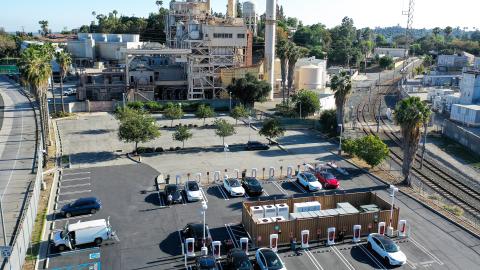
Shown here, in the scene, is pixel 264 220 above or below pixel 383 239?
above

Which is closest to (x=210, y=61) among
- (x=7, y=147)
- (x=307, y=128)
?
(x=307, y=128)

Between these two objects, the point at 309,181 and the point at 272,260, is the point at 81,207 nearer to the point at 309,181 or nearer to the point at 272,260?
the point at 272,260

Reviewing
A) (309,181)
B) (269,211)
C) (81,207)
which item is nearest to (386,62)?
(309,181)

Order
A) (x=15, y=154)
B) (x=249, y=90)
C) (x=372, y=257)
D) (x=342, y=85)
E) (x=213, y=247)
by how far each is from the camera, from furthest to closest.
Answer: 1. (x=249, y=90)
2. (x=342, y=85)
3. (x=15, y=154)
4. (x=372, y=257)
5. (x=213, y=247)

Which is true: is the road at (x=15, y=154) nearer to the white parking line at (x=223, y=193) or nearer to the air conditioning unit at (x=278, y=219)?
the white parking line at (x=223, y=193)

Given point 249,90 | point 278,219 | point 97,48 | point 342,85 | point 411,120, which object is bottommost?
point 278,219

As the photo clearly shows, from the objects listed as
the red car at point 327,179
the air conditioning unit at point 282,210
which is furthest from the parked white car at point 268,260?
the red car at point 327,179
